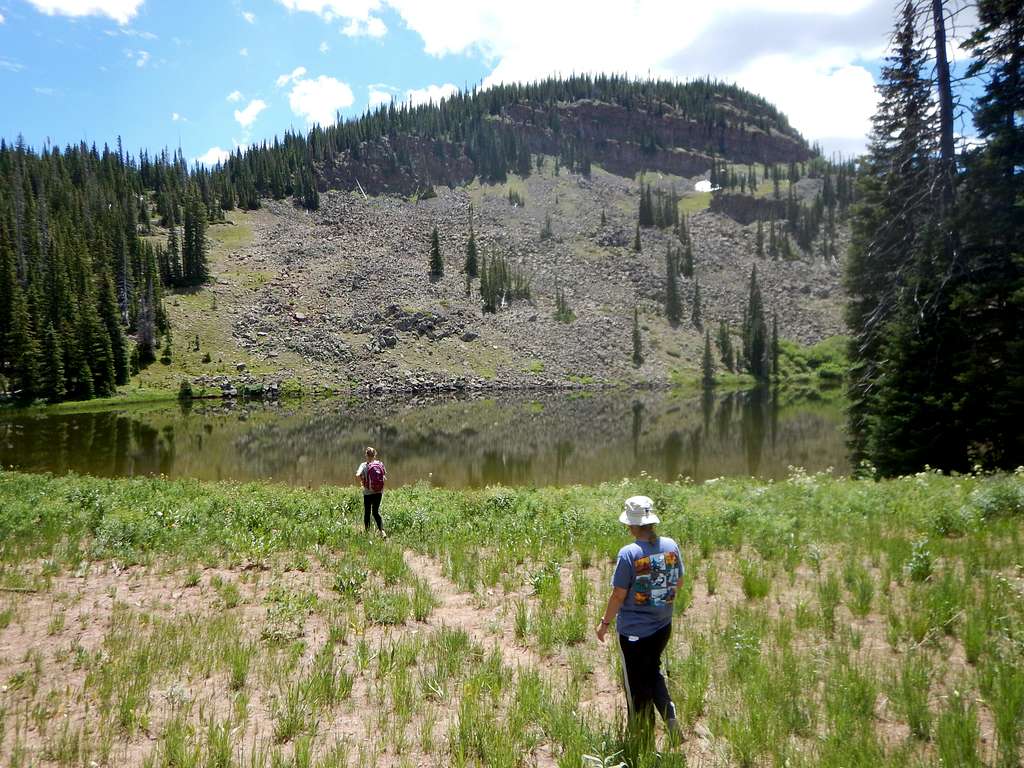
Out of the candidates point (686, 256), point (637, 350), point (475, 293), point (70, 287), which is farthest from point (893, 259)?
point (686, 256)

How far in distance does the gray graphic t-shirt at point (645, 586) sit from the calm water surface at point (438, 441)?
81.2 feet

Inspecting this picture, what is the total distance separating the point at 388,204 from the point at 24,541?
171 meters

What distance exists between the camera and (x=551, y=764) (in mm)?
4680

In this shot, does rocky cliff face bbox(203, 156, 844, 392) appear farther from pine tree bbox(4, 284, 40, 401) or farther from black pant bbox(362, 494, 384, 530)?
black pant bbox(362, 494, 384, 530)

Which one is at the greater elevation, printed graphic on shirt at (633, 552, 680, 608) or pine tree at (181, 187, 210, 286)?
pine tree at (181, 187, 210, 286)

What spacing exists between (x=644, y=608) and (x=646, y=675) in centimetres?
62

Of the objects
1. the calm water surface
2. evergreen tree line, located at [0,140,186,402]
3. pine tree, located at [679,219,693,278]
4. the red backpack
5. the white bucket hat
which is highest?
pine tree, located at [679,219,693,278]

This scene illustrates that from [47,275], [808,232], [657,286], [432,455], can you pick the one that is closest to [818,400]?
[432,455]

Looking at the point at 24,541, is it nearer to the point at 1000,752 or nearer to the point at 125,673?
the point at 125,673

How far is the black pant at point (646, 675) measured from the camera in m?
4.80

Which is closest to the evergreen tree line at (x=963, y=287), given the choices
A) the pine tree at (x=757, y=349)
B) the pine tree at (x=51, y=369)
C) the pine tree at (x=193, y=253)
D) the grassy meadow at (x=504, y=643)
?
the grassy meadow at (x=504, y=643)

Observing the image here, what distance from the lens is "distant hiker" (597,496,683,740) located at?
477 cm

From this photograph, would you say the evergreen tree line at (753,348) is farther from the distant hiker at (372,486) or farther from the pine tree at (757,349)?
the distant hiker at (372,486)

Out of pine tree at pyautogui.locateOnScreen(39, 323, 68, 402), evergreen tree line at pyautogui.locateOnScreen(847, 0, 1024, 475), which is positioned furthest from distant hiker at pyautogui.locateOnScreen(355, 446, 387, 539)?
pine tree at pyautogui.locateOnScreen(39, 323, 68, 402)
